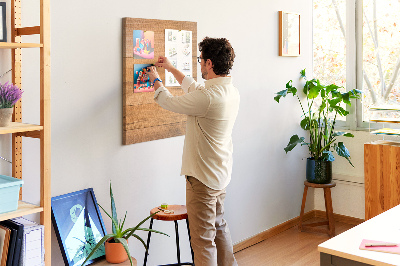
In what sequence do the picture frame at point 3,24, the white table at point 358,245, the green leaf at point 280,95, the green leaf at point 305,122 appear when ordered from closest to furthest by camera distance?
the white table at point 358,245 < the picture frame at point 3,24 < the green leaf at point 280,95 < the green leaf at point 305,122

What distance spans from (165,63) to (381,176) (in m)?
2.43

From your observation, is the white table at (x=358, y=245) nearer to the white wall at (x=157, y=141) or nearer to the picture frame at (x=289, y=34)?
the white wall at (x=157, y=141)

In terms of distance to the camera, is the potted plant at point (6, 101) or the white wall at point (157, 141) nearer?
the potted plant at point (6, 101)

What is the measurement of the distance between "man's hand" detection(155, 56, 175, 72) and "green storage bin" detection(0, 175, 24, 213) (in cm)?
141

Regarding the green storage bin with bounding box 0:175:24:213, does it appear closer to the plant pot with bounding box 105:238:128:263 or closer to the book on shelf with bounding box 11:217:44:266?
the book on shelf with bounding box 11:217:44:266

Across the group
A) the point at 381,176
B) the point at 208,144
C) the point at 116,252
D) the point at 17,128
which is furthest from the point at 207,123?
the point at 381,176

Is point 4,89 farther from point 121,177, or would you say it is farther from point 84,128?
point 121,177

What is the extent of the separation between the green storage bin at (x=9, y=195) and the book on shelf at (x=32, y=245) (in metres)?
0.12

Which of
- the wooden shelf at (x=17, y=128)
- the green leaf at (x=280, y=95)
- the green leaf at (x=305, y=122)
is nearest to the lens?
the wooden shelf at (x=17, y=128)

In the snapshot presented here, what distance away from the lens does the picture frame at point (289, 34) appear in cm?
493

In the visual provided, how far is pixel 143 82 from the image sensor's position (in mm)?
3543

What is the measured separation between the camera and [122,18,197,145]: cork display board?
3430mm

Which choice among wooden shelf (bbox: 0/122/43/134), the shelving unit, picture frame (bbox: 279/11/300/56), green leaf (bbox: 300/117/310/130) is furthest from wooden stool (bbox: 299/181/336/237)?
wooden shelf (bbox: 0/122/43/134)

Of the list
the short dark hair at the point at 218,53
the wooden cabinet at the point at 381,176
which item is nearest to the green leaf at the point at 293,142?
the wooden cabinet at the point at 381,176
